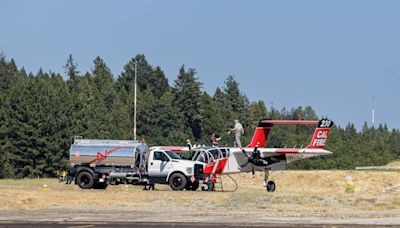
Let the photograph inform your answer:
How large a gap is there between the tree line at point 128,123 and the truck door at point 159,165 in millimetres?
45395

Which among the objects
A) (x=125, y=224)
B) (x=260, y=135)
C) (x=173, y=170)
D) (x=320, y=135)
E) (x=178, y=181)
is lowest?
(x=125, y=224)

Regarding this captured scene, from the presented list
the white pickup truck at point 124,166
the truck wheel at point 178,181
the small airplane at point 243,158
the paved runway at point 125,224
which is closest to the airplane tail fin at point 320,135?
the small airplane at point 243,158

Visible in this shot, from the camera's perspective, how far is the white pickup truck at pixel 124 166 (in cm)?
4222

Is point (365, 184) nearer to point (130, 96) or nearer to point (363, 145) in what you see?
point (363, 145)

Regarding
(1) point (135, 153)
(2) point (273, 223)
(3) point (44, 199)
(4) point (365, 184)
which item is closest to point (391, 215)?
(2) point (273, 223)

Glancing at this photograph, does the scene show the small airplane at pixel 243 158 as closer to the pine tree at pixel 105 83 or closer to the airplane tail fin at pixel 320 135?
the airplane tail fin at pixel 320 135

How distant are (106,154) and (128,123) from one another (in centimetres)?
8299

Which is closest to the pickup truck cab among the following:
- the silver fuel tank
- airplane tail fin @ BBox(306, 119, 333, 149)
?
the silver fuel tank

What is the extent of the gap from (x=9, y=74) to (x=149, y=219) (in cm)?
15264

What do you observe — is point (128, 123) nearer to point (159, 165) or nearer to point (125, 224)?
point (159, 165)

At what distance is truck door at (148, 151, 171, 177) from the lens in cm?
4262

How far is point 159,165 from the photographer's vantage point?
140 ft

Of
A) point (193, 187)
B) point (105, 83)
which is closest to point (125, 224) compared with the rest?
point (193, 187)

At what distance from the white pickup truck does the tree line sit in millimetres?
45268
